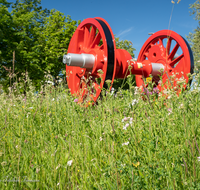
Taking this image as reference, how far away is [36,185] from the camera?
135cm

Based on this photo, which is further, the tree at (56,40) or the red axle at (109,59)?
the tree at (56,40)

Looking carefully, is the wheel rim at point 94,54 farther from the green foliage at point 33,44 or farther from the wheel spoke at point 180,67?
the green foliage at point 33,44

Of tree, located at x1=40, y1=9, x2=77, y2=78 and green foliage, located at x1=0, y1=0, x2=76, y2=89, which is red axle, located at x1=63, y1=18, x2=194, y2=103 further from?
→ tree, located at x1=40, y1=9, x2=77, y2=78

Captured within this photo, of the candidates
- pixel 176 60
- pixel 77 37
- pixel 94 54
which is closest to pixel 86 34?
pixel 77 37

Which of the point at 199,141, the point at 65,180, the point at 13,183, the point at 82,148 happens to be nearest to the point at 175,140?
the point at 199,141

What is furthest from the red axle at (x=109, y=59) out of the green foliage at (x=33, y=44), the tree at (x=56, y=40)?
the tree at (x=56, y=40)

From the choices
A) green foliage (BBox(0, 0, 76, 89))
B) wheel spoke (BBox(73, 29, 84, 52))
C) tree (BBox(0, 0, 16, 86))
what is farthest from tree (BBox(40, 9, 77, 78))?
wheel spoke (BBox(73, 29, 84, 52))

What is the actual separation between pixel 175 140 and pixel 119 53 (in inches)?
158

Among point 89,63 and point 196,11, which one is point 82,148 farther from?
point 196,11

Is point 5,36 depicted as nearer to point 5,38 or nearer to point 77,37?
point 5,38

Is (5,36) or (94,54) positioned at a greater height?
(5,36)

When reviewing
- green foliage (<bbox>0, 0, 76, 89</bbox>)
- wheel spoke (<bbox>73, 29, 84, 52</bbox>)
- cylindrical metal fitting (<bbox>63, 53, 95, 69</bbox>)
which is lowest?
cylindrical metal fitting (<bbox>63, 53, 95, 69</bbox>)

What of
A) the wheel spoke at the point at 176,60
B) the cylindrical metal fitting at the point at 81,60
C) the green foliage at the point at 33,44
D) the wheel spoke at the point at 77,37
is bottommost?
the cylindrical metal fitting at the point at 81,60

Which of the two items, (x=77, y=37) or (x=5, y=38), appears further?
(x=5, y=38)
